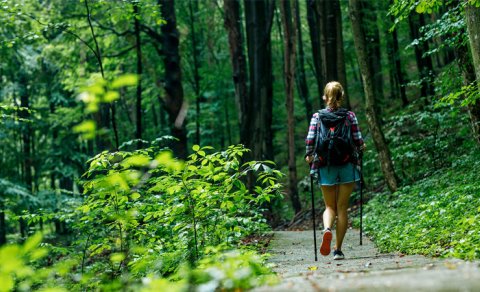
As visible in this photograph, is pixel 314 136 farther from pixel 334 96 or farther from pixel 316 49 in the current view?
pixel 316 49

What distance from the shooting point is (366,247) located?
338 inches

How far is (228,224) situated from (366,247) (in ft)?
9.90

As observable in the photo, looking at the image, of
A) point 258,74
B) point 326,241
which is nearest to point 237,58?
point 258,74

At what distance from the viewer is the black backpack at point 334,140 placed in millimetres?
6809

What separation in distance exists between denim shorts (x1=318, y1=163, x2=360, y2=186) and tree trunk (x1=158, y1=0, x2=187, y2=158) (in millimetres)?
7740

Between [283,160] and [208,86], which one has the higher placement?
[208,86]

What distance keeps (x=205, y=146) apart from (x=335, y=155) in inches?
68.6

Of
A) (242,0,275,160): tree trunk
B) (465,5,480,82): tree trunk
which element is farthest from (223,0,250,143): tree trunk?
(465,5,480,82): tree trunk

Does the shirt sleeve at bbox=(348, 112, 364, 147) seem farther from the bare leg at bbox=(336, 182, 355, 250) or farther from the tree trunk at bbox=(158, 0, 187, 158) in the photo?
the tree trunk at bbox=(158, 0, 187, 158)

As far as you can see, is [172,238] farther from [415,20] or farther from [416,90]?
[416,90]

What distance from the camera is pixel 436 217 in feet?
24.8

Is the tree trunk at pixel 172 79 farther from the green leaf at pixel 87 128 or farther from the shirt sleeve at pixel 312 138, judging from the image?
the green leaf at pixel 87 128

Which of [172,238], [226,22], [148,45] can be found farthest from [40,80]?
[172,238]

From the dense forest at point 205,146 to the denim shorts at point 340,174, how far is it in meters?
0.75
